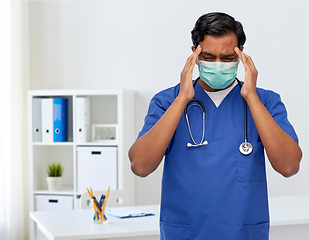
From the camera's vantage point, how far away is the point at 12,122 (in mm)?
3420

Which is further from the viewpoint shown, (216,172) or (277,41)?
(277,41)

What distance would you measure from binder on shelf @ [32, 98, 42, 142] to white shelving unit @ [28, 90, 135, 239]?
0.02 m

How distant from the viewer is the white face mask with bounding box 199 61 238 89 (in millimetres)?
1282

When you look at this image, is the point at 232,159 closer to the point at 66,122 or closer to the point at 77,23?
the point at 66,122

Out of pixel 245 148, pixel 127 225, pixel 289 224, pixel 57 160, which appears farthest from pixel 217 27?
pixel 57 160

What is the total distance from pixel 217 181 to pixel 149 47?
2.54 metres

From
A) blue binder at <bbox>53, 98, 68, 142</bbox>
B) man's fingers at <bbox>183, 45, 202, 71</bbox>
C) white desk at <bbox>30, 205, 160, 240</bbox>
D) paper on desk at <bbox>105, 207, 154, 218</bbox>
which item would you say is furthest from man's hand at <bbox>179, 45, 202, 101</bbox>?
blue binder at <bbox>53, 98, 68, 142</bbox>

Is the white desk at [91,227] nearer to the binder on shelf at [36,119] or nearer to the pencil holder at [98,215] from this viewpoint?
the pencil holder at [98,215]

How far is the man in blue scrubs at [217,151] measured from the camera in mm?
1229

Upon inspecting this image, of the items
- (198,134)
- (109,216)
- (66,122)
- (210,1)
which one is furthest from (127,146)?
(198,134)

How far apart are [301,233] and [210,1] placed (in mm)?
2107

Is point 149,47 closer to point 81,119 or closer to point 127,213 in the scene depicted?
point 81,119

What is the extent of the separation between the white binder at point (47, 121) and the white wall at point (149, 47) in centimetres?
40

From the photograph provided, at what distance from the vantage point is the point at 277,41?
347cm
